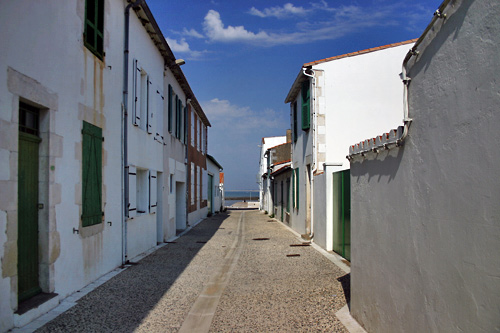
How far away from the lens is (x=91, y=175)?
21.2ft

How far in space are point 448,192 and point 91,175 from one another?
535 cm

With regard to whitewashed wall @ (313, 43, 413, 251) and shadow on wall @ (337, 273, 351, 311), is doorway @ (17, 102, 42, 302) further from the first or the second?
whitewashed wall @ (313, 43, 413, 251)

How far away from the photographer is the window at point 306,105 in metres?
12.9

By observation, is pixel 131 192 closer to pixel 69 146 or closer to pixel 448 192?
pixel 69 146

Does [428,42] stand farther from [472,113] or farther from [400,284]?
[400,284]

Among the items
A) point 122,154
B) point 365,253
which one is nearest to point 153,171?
point 122,154

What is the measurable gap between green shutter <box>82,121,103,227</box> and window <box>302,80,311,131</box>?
7.55m

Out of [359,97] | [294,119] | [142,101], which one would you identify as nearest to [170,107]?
[142,101]

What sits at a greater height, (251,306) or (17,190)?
(17,190)

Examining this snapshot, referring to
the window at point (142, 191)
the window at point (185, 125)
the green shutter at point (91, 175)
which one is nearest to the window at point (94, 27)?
the green shutter at point (91, 175)

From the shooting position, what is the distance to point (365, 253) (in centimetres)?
461

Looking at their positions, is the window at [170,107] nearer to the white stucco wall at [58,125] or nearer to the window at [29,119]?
the white stucco wall at [58,125]

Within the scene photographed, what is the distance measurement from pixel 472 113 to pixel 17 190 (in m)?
4.25

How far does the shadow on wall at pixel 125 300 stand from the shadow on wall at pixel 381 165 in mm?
2762
